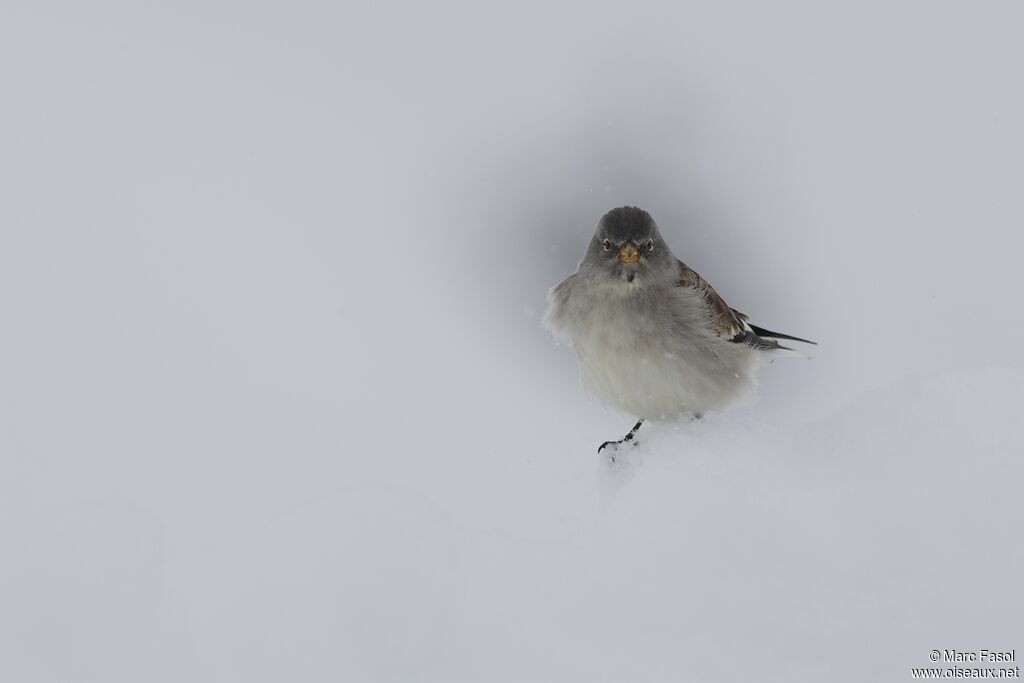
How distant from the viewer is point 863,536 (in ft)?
9.78

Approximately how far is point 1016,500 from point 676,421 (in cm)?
275

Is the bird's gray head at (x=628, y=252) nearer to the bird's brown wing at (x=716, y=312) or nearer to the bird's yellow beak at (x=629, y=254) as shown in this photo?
the bird's yellow beak at (x=629, y=254)

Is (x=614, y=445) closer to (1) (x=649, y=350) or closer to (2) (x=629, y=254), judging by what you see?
(1) (x=649, y=350)

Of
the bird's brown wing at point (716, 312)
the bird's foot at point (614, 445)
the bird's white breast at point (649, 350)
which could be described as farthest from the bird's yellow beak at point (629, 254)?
the bird's foot at point (614, 445)

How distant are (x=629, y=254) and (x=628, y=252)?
0.01 metres

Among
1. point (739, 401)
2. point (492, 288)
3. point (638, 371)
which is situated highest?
point (638, 371)

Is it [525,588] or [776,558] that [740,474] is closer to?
[776,558]

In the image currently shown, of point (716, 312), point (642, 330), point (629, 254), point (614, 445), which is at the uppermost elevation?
point (629, 254)

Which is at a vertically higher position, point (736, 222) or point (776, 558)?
point (776, 558)

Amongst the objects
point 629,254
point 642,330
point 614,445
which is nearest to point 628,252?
point 629,254

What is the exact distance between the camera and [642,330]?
5.31 meters

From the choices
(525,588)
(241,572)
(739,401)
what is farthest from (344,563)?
(739,401)

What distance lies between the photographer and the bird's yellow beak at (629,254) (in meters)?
5.38

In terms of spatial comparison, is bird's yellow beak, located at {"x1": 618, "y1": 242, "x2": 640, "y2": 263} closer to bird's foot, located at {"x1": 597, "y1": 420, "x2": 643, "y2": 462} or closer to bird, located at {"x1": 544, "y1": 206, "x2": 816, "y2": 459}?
bird, located at {"x1": 544, "y1": 206, "x2": 816, "y2": 459}
